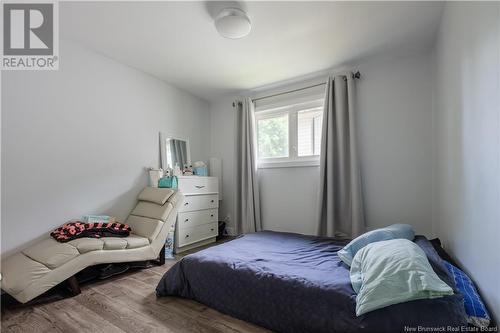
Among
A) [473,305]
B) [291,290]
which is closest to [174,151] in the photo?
[291,290]

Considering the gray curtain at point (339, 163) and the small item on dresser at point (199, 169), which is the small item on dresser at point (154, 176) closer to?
the small item on dresser at point (199, 169)

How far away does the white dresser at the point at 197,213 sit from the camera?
121 inches

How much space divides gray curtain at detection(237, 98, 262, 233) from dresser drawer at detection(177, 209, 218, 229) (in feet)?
1.42

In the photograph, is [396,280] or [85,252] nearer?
[396,280]

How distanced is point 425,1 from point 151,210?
327 centimetres

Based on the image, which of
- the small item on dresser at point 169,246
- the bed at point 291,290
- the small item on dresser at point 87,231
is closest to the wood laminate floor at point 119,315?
the bed at point 291,290

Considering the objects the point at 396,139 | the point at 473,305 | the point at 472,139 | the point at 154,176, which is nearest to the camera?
the point at 473,305

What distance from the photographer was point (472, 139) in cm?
133

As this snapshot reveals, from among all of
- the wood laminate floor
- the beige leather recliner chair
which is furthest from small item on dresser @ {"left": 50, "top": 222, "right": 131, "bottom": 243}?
the wood laminate floor

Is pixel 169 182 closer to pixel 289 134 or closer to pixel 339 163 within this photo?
pixel 289 134

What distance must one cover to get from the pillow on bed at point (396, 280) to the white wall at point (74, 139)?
8.80ft

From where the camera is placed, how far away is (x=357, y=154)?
9.00 ft

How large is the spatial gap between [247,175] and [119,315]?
7.62ft

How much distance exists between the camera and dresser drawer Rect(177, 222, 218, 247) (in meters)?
3.08
